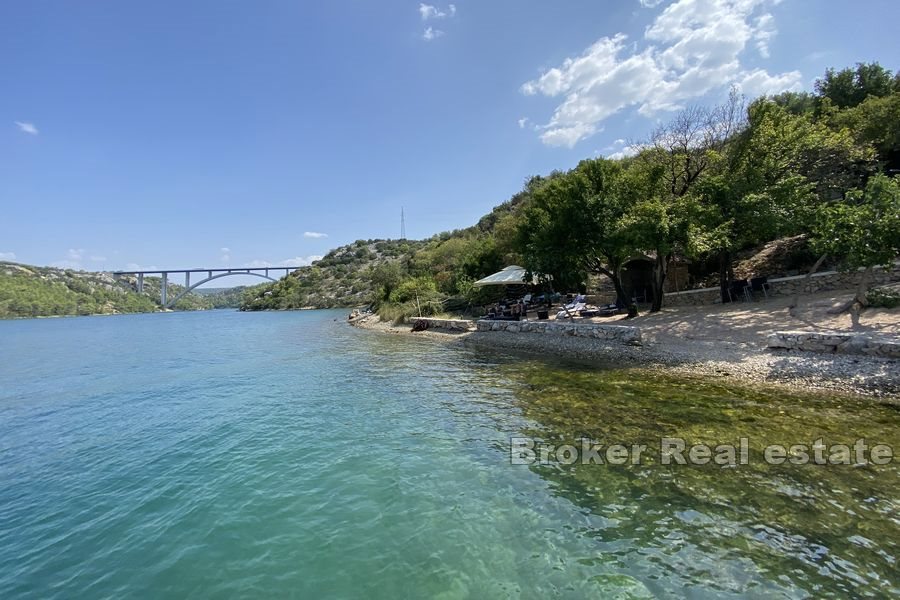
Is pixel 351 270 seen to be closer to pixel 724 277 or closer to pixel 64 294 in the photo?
pixel 64 294

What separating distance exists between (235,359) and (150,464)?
14.1 meters

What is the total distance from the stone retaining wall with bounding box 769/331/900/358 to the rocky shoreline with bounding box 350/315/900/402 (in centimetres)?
20

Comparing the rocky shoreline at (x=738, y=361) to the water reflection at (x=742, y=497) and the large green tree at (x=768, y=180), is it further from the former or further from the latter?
the large green tree at (x=768, y=180)

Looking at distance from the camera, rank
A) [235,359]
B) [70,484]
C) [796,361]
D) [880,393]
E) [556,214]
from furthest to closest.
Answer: [235,359]
[556,214]
[796,361]
[880,393]
[70,484]

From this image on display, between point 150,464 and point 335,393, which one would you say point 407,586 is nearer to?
point 150,464

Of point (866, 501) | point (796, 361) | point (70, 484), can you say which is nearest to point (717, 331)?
point (796, 361)

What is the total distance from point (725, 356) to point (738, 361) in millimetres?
473

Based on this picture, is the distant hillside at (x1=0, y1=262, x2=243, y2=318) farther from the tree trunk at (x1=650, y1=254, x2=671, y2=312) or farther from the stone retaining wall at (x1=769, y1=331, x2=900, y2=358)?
the stone retaining wall at (x1=769, y1=331, x2=900, y2=358)

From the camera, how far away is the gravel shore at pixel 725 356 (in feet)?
27.1

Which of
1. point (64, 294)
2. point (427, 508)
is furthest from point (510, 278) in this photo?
point (64, 294)

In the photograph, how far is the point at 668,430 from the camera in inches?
270

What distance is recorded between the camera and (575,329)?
51.4 ft

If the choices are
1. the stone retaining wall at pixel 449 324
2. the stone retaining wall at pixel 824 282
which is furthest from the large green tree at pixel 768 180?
the stone retaining wall at pixel 449 324

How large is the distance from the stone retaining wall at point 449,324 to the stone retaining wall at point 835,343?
1405 cm
